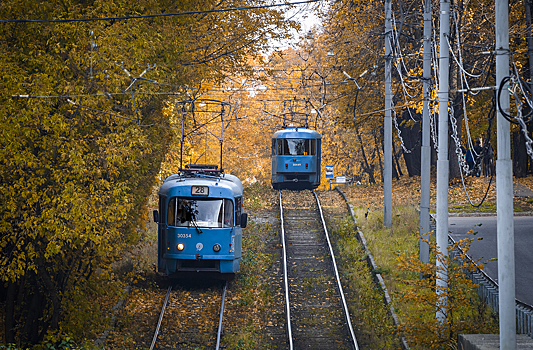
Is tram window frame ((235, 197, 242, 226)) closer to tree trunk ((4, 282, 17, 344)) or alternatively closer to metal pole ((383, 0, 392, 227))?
tree trunk ((4, 282, 17, 344))

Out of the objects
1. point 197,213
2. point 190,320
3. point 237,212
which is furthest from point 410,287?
point 197,213

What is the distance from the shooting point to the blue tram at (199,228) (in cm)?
1473

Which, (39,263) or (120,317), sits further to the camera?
(120,317)

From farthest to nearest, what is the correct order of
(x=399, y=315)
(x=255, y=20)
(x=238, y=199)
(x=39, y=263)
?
(x=255, y=20), (x=238, y=199), (x=399, y=315), (x=39, y=263)

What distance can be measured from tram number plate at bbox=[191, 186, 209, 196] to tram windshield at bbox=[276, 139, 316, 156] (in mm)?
11841

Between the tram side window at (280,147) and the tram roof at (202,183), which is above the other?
the tram side window at (280,147)

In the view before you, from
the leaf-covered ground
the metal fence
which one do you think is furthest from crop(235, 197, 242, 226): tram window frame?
the leaf-covered ground

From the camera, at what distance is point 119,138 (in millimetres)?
10664

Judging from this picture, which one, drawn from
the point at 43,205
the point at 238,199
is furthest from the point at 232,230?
the point at 43,205

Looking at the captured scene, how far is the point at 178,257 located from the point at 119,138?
4.87 metres

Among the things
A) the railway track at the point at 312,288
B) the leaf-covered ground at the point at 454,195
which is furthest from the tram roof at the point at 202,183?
the leaf-covered ground at the point at 454,195

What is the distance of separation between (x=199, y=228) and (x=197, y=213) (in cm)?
41

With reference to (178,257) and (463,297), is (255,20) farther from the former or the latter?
(463,297)

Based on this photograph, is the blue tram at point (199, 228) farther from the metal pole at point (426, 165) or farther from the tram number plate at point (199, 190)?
the metal pole at point (426, 165)
